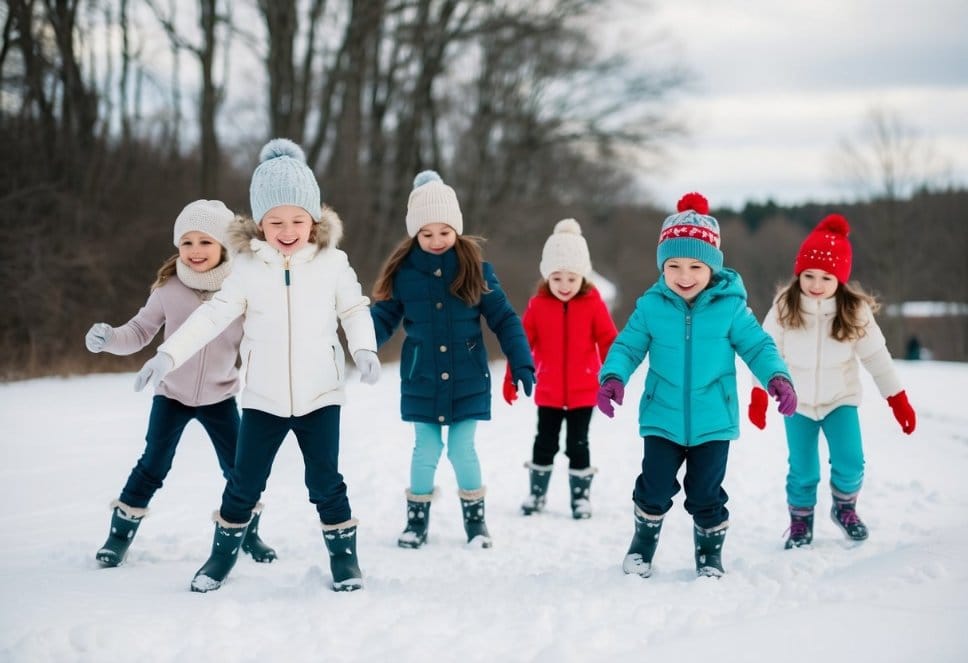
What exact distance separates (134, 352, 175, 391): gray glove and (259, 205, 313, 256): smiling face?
0.68 m

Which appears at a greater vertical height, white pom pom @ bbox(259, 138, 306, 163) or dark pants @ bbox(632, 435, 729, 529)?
white pom pom @ bbox(259, 138, 306, 163)

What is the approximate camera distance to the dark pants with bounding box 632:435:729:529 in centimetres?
402

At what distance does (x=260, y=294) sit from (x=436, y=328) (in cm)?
121

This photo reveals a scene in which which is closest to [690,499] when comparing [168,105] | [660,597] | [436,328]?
[660,597]

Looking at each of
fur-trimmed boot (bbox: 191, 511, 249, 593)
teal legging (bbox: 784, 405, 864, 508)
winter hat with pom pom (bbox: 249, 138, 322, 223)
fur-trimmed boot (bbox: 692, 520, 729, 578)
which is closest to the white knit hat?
winter hat with pom pom (bbox: 249, 138, 322, 223)

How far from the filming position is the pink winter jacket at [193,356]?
14.0ft

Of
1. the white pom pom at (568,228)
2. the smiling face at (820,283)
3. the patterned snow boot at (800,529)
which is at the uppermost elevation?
the white pom pom at (568,228)

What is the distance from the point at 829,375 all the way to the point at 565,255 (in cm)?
182

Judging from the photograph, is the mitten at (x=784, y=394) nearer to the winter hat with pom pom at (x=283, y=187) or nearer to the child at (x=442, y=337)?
the child at (x=442, y=337)

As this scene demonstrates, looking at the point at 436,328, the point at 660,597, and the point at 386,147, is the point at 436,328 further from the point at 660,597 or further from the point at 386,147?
the point at 386,147

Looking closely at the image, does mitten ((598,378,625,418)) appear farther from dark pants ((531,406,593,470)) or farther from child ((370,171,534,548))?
dark pants ((531,406,593,470))

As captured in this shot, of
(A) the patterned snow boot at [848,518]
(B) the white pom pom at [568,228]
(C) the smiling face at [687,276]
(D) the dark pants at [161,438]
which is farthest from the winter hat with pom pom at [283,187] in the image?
(A) the patterned snow boot at [848,518]

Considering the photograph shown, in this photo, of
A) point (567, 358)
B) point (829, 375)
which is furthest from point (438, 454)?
point (829, 375)

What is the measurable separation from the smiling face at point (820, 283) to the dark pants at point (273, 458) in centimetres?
270
